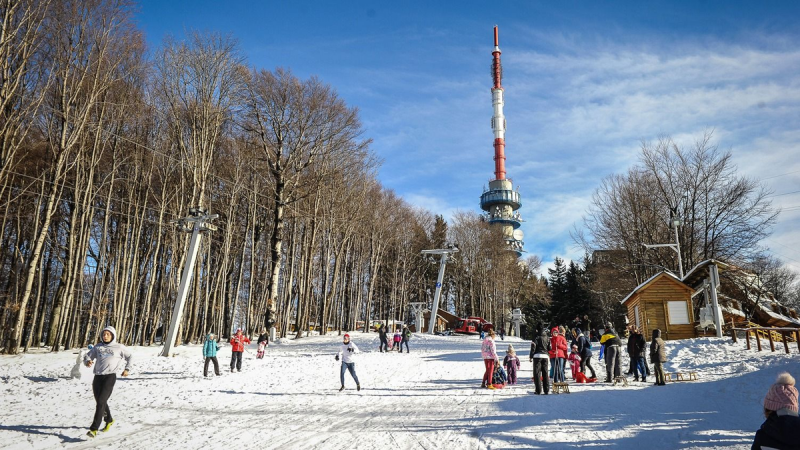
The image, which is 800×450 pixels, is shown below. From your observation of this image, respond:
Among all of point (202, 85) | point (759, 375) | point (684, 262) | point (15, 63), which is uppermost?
point (202, 85)

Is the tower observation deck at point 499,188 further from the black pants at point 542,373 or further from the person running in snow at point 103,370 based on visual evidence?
the person running in snow at point 103,370

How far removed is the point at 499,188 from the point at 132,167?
244 ft

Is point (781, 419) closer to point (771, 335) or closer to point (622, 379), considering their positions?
point (622, 379)

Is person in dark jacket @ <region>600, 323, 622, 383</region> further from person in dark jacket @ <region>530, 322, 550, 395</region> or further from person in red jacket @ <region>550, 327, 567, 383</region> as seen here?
person in dark jacket @ <region>530, 322, 550, 395</region>

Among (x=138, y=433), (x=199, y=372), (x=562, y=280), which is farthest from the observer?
(x=562, y=280)

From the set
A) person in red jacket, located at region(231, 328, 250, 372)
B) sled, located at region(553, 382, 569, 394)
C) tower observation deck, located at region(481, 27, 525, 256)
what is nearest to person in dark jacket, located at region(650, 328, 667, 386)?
sled, located at region(553, 382, 569, 394)

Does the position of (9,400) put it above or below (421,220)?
below

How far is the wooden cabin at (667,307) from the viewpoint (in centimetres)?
2255

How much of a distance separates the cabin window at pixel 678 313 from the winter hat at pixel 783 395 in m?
20.6

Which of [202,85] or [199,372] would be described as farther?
[202,85]

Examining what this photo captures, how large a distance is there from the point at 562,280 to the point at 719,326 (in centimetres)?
3446

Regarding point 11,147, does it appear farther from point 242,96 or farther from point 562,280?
point 562,280

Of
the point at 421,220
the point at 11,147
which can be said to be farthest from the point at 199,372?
the point at 421,220

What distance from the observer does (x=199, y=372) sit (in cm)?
1505
